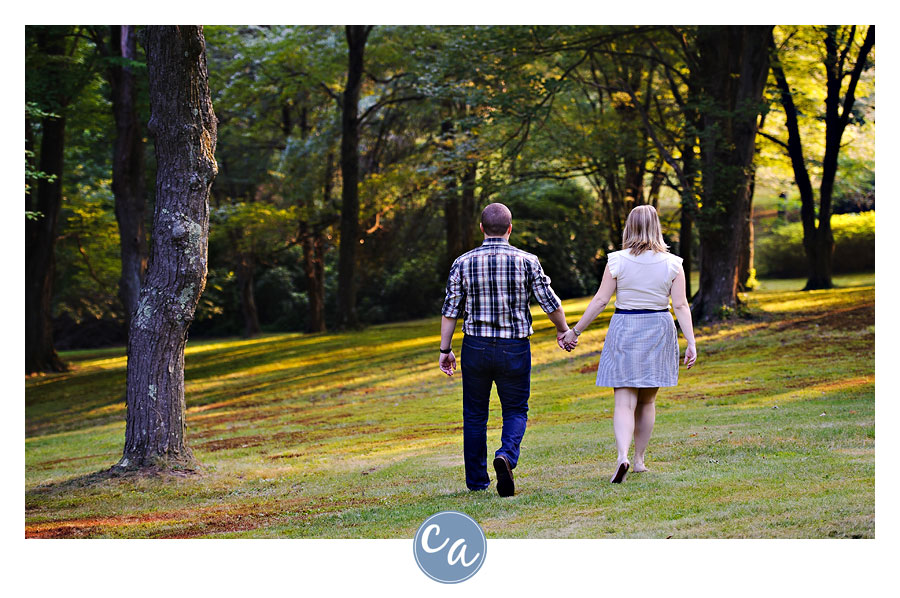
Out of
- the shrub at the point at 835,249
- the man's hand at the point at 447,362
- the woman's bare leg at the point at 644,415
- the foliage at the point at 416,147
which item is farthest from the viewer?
the shrub at the point at 835,249

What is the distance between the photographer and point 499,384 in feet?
20.5

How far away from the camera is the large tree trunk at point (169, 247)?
8.80m

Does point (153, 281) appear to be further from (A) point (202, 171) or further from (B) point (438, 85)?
(B) point (438, 85)

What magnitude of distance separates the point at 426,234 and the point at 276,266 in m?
6.70

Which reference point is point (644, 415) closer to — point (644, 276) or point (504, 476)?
point (644, 276)

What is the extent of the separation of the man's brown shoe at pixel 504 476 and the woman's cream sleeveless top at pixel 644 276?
1346 mm

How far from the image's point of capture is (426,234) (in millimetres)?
33062

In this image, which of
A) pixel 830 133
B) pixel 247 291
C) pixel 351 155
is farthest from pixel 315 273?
pixel 830 133

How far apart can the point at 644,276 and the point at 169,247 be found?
4872 millimetres

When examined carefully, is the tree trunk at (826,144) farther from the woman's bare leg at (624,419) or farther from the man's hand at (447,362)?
the man's hand at (447,362)

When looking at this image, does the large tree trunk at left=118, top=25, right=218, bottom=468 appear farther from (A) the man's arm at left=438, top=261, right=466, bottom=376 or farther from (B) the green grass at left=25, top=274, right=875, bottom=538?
(A) the man's arm at left=438, top=261, right=466, bottom=376

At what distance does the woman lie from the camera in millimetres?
6230
